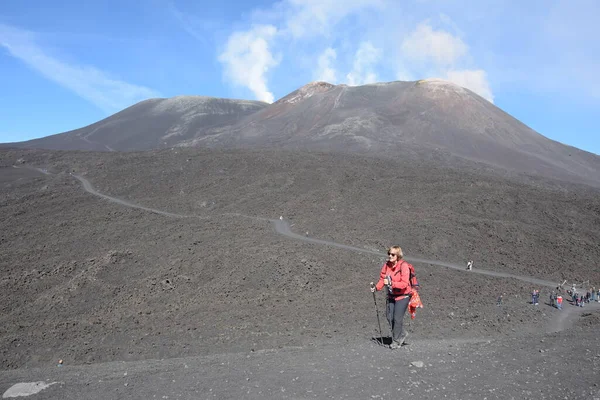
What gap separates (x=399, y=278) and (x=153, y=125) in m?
123

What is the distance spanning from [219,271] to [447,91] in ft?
291

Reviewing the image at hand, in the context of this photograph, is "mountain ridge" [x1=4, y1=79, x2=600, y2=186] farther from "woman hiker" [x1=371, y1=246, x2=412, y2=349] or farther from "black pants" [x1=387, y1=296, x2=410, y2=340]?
"woman hiker" [x1=371, y1=246, x2=412, y2=349]

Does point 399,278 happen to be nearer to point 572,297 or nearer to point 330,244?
point 572,297

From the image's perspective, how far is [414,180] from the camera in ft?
150

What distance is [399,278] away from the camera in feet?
27.0

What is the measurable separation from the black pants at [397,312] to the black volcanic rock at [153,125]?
315 ft

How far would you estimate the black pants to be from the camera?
8328 millimetres

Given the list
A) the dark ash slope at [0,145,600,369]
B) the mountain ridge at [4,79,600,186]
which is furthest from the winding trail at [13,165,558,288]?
the mountain ridge at [4,79,600,186]

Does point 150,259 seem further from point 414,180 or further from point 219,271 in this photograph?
point 414,180

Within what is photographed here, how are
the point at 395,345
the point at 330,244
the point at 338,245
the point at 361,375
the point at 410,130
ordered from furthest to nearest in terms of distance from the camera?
1. the point at 410,130
2. the point at 330,244
3. the point at 338,245
4. the point at 395,345
5. the point at 361,375

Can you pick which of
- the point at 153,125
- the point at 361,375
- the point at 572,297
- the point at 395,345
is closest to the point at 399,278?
the point at 395,345

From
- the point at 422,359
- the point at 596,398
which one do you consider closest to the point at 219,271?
the point at 422,359

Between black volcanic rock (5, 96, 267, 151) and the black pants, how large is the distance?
315 feet

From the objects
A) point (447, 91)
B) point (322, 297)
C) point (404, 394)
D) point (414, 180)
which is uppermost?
point (447, 91)
